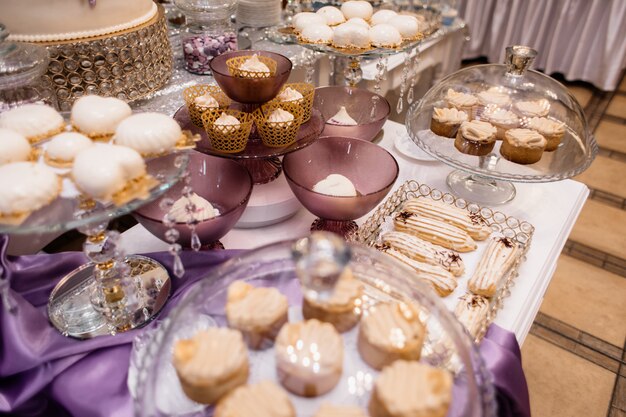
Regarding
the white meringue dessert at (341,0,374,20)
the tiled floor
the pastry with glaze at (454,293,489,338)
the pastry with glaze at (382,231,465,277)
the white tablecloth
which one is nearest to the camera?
the pastry with glaze at (454,293,489,338)

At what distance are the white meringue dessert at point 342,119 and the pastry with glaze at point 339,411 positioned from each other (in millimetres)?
825

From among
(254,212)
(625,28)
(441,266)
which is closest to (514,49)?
(441,266)

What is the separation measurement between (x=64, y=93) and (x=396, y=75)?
5.15 ft

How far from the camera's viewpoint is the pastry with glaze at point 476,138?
44.8 inches

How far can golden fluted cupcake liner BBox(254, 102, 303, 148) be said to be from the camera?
910mm

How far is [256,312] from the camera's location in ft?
1.91

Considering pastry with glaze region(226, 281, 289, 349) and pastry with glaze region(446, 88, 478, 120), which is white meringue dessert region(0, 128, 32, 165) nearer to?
pastry with glaze region(226, 281, 289, 349)

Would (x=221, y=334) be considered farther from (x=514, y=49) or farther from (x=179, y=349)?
(x=514, y=49)

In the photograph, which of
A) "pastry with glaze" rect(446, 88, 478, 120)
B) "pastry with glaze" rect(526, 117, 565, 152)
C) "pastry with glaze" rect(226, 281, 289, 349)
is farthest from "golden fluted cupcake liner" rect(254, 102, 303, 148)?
"pastry with glaze" rect(526, 117, 565, 152)

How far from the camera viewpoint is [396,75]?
2271mm

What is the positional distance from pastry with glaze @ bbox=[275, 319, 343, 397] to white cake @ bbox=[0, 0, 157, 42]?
0.86m

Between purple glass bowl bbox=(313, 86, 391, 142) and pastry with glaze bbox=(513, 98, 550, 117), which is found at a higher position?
pastry with glaze bbox=(513, 98, 550, 117)

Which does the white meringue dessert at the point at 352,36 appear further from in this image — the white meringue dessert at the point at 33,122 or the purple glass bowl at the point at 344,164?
the white meringue dessert at the point at 33,122

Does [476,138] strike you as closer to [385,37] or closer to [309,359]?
[385,37]
